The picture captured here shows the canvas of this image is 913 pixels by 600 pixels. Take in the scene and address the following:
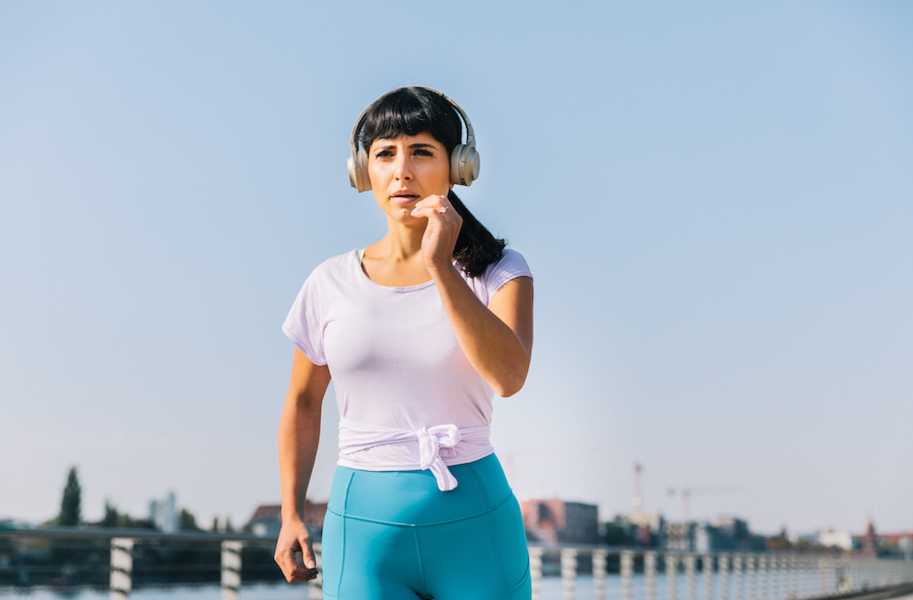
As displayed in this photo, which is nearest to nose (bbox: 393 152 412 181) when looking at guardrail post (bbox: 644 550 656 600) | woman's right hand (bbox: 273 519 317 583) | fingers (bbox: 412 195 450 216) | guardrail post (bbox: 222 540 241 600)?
fingers (bbox: 412 195 450 216)

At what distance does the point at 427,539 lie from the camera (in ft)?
5.43

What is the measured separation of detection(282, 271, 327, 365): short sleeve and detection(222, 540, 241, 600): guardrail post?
4.56 meters

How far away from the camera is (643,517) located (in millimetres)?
100000

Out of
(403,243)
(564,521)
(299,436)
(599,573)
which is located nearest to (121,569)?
(299,436)

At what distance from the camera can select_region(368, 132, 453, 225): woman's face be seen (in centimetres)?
179

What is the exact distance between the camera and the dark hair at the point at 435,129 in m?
1.79

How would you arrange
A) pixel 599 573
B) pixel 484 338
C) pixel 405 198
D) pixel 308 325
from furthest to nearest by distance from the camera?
pixel 599 573 → pixel 308 325 → pixel 405 198 → pixel 484 338

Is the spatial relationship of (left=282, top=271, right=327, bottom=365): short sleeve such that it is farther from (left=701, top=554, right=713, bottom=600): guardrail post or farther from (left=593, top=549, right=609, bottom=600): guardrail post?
(left=701, top=554, right=713, bottom=600): guardrail post

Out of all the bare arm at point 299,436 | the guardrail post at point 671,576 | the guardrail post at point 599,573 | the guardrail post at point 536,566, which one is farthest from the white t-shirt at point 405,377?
the guardrail post at point 671,576

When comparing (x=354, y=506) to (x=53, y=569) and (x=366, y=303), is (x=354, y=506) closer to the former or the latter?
(x=366, y=303)

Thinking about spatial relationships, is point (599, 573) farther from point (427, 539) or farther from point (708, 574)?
point (427, 539)

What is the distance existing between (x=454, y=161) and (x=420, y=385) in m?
0.39

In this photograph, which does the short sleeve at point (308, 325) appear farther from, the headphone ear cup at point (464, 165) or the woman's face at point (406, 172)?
the headphone ear cup at point (464, 165)

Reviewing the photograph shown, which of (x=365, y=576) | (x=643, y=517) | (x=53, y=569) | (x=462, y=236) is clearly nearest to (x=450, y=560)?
(x=365, y=576)
